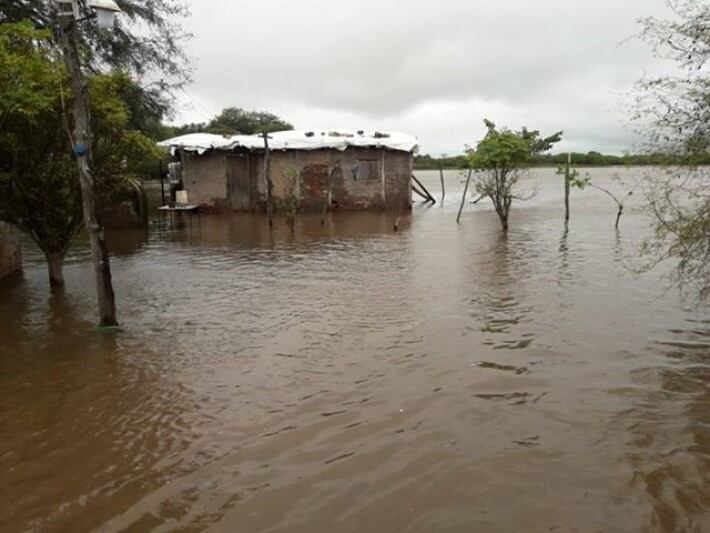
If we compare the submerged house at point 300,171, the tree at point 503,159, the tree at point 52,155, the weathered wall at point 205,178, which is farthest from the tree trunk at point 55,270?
the weathered wall at point 205,178

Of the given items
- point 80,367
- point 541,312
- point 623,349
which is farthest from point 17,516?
point 541,312

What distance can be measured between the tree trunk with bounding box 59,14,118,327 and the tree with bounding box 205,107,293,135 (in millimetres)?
42504

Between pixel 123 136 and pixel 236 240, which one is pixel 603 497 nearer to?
pixel 123 136

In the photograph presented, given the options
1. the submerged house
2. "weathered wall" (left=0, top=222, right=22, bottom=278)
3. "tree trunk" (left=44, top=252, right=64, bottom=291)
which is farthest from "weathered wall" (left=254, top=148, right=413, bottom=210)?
"tree trunk" (left=44, top=252, right=64, bottom=291)

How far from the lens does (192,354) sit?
7.12m

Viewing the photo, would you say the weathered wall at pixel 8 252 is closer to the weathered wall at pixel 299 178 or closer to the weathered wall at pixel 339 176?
the weathered wall at pixel 299 178

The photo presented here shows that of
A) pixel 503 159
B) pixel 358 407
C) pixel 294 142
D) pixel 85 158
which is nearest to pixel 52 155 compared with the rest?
pixel 85 158

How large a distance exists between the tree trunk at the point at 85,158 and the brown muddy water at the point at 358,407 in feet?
2.04

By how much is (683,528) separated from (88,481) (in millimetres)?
4185

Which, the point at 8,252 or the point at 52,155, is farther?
the point at 8,252

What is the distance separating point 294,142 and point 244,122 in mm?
29526

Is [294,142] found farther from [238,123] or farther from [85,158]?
[238,123]

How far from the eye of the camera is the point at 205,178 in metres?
26.0

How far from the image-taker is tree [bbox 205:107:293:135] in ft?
166
